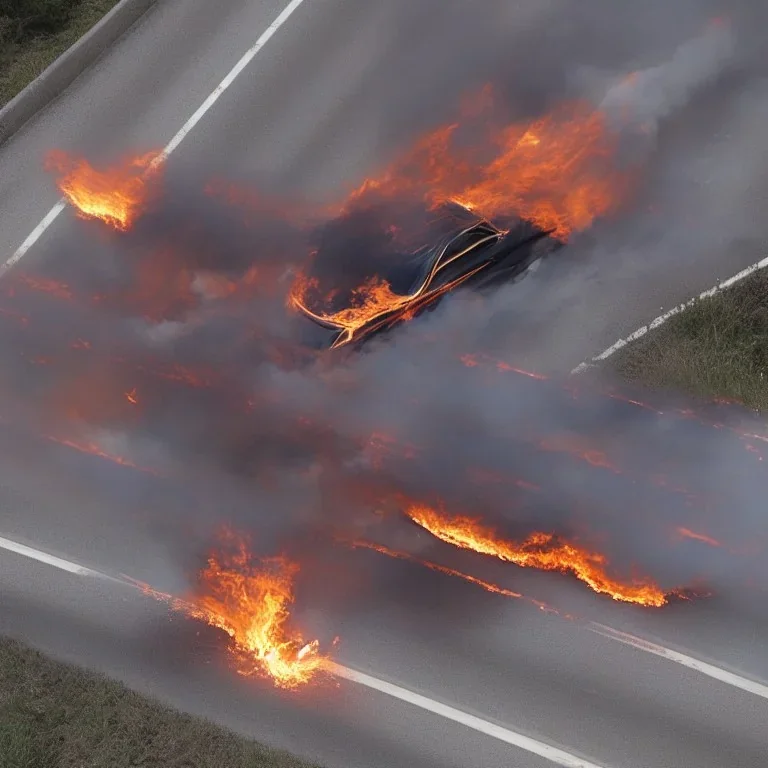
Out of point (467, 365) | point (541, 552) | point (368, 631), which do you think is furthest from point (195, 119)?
point (541, 552)

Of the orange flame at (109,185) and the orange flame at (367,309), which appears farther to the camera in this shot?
the orange flame at (109,185)

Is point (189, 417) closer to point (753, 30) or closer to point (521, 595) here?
point (521, 595)

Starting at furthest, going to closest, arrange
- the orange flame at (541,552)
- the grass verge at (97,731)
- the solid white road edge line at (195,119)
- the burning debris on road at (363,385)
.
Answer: the solid white road edge line at (195,119) → the burning debris on road at (363,385) → the orange flame at (541,552) → the grass verge at (97,731)

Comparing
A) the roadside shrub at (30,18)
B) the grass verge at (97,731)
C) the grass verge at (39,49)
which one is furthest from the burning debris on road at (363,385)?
the roadside shrub at (30,18)

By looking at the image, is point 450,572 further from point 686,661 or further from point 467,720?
point 686,661

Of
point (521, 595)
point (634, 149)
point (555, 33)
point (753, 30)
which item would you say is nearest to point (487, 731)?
point (521, 595)

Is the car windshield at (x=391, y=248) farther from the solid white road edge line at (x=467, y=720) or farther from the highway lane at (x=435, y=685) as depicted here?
the solid white road edge line at (x=467, y=720)
